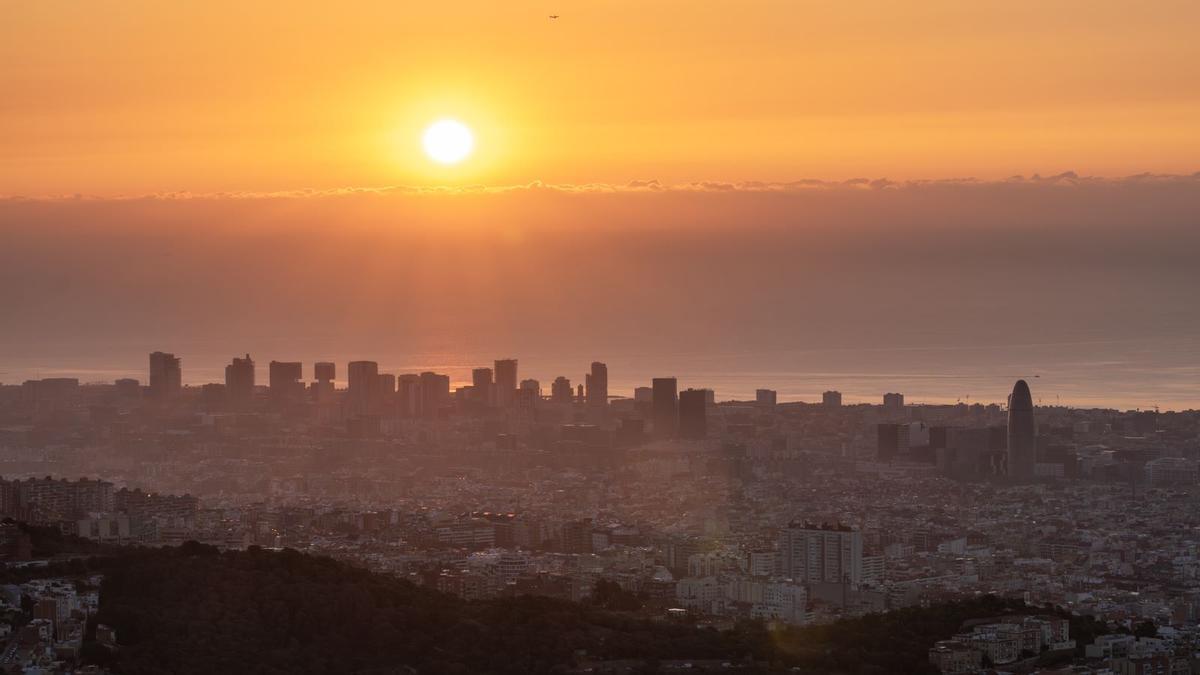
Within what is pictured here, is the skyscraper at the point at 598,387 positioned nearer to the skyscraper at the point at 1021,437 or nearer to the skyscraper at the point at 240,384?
the skyscraper at the point at 240,384

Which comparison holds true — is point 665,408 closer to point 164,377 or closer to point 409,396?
point 409,396

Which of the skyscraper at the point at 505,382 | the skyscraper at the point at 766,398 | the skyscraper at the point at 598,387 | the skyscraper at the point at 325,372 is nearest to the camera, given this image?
the skyscraper at the point at 505,382

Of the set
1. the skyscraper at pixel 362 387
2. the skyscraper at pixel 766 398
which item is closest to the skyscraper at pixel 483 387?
the skyscraper at pixel 362 387

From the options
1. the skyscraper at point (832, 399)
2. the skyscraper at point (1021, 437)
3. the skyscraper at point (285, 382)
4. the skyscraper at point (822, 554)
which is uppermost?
the skyscraper at point (285, 382)

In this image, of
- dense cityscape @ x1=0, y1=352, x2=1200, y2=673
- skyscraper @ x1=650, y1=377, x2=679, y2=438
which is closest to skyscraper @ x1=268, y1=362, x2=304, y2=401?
dense cityscape @ x1=0, y1=352, x2=1200, y2=673

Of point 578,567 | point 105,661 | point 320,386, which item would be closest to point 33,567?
point 105,661

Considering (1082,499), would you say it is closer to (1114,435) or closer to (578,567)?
(1114,435)
